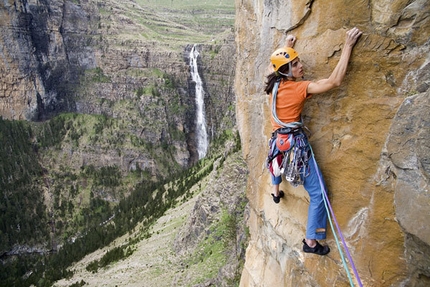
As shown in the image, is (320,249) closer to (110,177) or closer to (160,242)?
(160,242)

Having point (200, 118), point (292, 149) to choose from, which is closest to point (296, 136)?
point (292, 149)

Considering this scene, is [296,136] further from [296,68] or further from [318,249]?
[318,249]

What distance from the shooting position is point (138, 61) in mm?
106938

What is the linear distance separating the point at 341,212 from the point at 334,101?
1906 mm

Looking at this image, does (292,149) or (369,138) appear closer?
(369,138)

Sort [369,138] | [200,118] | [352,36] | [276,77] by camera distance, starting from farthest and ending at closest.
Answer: [200,118] < [276,77] < [369,138] < [352,36]

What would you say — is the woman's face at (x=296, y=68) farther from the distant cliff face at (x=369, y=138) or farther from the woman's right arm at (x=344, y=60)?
the woman's right arm at (x=344, y=60)

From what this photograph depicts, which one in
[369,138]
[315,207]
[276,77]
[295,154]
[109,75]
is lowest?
[109,75]

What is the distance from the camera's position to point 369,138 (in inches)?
213

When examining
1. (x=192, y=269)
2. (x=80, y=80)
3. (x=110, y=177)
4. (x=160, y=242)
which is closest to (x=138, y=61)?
(x=80, y=80)

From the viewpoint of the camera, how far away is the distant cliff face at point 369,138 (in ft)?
15.2

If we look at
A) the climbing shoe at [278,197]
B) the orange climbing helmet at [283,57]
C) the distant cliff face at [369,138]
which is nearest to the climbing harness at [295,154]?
the distant cliff face at [369,138]

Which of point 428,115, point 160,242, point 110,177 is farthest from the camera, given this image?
point 110,177

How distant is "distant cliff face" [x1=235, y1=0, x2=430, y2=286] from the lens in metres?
4.63
